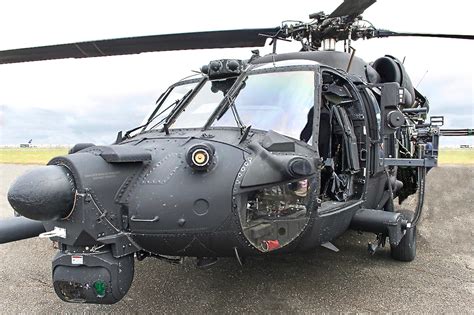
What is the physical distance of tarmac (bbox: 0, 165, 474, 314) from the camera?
4.44m

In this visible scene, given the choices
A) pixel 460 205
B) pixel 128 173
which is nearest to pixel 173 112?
pixel 128 173

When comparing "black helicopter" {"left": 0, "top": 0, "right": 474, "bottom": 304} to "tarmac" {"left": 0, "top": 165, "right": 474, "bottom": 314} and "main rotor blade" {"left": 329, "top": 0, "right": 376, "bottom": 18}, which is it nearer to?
"main rotor blade" {"left": 329, "top": 0, "right": 376, "bottom": 18}

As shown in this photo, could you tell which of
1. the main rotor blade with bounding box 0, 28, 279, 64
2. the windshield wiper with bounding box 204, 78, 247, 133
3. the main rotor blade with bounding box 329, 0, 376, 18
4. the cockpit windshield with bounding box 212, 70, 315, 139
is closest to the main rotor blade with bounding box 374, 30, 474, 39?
the main rotor blade with bounding box 329, 0, 376, 18

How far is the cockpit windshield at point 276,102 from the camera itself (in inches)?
165

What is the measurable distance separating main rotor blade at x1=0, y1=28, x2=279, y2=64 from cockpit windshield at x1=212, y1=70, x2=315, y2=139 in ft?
4.10

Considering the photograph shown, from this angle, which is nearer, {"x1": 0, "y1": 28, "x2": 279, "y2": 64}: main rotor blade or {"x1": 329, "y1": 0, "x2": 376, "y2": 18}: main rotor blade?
{"x1": 329, "y1": 0, "x2": 376, "y2": 18}: main rotor blade

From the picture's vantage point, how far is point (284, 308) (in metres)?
4.38

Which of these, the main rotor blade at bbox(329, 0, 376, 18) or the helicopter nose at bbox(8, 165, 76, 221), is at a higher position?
the main rotor blade at bbox(329, 0, 376, 18)

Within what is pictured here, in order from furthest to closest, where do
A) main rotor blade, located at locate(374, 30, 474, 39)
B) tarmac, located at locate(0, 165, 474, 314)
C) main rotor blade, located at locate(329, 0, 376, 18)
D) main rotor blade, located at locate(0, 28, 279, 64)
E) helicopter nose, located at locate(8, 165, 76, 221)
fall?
main rotor blade, located at locate(374, 30, 474, 39) < main rotor blade, located at locate(0, 28, 279, 64) < main rotor blade, located at locate(329, 0, 376, 18) < tarmac, located at locate(0, 165, 474, 314) < helicopter nose, located at locate(8, 165, 76, 221)

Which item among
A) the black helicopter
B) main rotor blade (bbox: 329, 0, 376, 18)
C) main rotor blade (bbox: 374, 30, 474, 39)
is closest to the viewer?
the black helicopter

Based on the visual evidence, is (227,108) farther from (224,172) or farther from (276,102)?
(224,172)

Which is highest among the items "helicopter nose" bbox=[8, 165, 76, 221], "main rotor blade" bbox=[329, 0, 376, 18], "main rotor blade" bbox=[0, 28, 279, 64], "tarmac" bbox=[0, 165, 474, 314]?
"main rotor blade" bbox=[329, 0, 376, 18]

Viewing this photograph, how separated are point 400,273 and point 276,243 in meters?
2.63

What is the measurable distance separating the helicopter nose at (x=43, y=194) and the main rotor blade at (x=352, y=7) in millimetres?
3446
